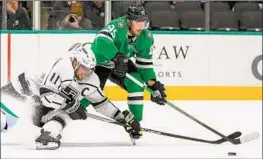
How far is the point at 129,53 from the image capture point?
478cm

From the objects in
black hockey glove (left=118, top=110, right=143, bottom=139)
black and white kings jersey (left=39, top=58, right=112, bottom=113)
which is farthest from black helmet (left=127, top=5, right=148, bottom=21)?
black hockey glove (left=118, top=110, right=143, bottom=139)

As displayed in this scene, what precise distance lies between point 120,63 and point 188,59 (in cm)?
193

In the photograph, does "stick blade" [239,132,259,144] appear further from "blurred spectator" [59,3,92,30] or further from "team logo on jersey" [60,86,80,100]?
"blurred spectator" [59,3,92,30]

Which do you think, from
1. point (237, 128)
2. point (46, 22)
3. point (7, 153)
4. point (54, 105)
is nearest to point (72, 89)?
point (54, 105)

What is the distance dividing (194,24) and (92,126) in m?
1.84

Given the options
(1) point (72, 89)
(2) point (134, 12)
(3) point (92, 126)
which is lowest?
(3) point (92, 126)

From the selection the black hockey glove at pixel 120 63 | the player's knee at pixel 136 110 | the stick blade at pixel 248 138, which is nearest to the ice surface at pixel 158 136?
the stick blade at pixel 248 138

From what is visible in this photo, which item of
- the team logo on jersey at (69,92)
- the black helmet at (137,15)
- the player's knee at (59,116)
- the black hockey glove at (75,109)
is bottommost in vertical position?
the player's knee at (59,116)

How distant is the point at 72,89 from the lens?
4363 mm

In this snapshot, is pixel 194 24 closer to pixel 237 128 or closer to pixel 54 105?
pixel 237 128

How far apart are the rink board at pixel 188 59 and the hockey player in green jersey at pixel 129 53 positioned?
135 cm

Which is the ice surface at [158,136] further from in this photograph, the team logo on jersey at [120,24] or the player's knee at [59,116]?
the team logo on jersey at [120,24]

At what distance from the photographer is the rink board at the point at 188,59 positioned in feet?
20.4

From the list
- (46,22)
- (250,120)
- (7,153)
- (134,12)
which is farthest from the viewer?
(46,22)
